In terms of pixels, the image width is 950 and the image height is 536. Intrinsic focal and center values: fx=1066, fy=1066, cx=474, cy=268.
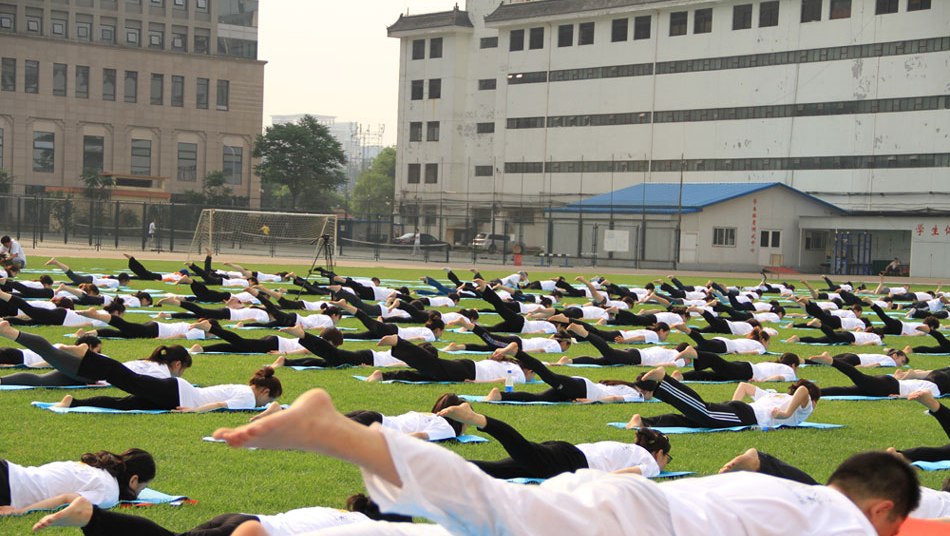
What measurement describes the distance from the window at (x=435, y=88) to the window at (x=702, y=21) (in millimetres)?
19169

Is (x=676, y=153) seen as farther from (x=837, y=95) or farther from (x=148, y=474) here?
(x=148, y=474)

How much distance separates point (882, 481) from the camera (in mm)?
4414

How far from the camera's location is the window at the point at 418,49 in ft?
239

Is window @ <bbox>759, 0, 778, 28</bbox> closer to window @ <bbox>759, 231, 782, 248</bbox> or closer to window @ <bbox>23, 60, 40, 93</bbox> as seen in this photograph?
window @ <bbox>759, 231, 782, 248</bbox>

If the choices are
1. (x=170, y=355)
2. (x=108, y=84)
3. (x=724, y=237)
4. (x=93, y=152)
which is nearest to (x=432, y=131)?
(x=108, y=84)

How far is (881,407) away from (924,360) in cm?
551

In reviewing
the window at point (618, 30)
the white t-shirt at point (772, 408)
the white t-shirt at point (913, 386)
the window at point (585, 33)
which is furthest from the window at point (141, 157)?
the white t-shirt at point (772, 408)

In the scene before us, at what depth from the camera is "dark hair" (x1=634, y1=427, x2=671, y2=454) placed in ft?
27.6

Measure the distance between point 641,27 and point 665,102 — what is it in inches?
189

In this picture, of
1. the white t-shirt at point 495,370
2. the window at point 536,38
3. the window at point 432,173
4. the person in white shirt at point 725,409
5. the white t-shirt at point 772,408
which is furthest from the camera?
the window at point 432,173

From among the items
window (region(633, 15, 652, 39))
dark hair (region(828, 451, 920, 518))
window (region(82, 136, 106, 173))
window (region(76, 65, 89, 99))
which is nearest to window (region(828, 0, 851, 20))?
window (region(633, 15, 652, 39))

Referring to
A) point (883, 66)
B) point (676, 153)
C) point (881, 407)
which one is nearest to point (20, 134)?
point (676, 153)

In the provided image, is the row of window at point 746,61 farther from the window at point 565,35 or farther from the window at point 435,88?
the window at point 435,88

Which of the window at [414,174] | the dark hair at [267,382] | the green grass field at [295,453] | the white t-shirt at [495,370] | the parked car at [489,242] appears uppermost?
the window at [414,174]
